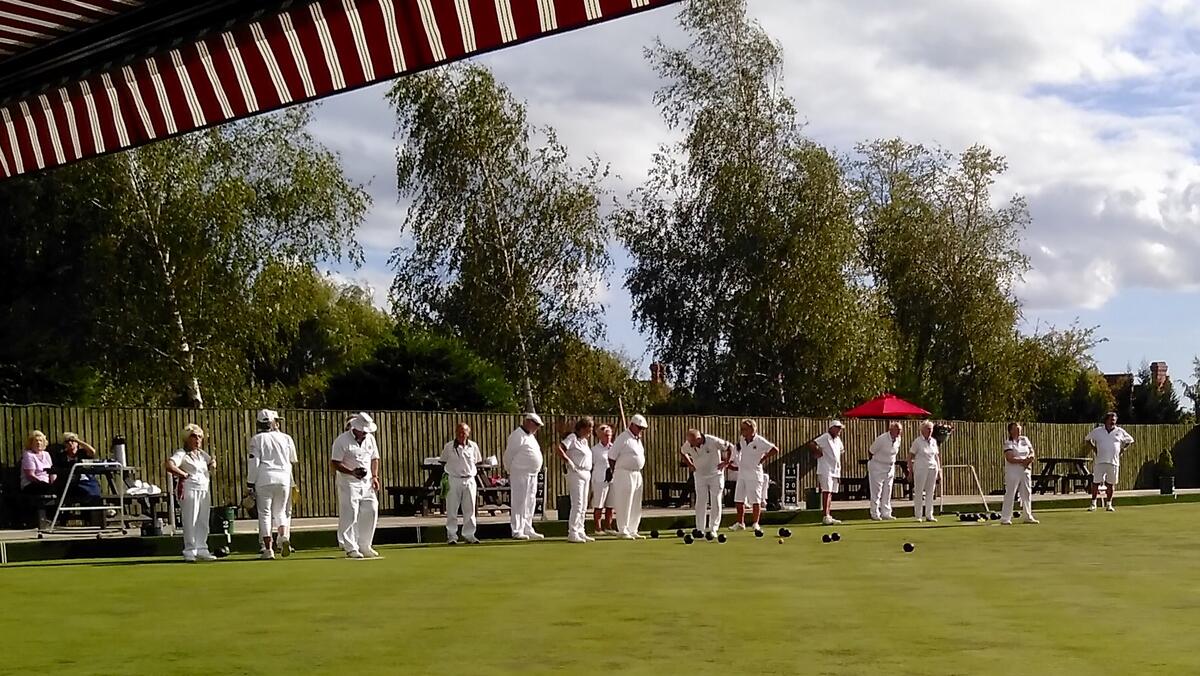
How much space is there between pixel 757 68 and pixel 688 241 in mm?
4946

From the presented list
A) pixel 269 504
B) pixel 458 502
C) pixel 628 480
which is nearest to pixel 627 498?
pixel 628 480

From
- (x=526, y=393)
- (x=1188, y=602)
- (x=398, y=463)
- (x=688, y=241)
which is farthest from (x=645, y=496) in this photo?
(x=1188, y=602)

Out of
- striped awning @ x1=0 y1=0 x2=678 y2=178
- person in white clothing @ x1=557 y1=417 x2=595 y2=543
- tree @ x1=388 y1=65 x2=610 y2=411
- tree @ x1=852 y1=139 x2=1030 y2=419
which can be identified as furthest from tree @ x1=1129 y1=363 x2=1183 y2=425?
striped awning @ x1=0 y1=0 x2=678 y2=178

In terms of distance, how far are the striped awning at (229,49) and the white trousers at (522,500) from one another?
→ 660 inches

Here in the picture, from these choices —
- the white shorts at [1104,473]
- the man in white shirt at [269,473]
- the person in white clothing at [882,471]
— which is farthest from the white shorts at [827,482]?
the man in white shirt at [269,473]

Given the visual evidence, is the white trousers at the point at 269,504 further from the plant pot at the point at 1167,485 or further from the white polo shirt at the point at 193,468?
the plant pot at the point at 1167,485

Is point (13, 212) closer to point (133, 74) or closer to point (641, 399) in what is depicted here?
point (641, 399)

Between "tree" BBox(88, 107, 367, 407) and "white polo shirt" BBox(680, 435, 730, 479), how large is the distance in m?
11.5

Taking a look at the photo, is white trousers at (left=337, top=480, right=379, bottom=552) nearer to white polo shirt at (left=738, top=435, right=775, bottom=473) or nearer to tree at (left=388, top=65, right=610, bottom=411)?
white polo shirt at (left=738, top=435, right=775, bottom=473)

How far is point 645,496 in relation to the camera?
2845 centimetres

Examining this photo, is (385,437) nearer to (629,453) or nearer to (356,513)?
(629,453)

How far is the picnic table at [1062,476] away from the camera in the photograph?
32844 mm

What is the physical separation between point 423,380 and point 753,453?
10.1 m

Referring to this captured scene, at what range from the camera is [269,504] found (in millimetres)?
16766
